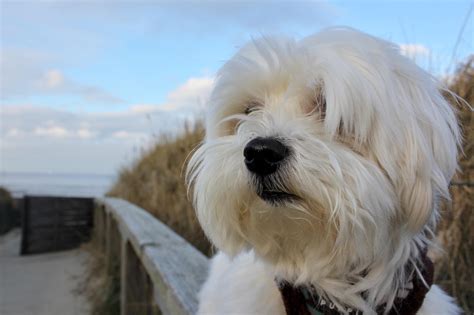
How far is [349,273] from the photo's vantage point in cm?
153

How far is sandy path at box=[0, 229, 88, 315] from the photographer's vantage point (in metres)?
5.64

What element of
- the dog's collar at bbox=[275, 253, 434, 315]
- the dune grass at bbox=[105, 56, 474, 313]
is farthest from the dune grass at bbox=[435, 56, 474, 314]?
the dog's collar at bbox=[275, 253, 434, 315]

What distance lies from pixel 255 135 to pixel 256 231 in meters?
0.28

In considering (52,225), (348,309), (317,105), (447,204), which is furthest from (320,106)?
(52,225)

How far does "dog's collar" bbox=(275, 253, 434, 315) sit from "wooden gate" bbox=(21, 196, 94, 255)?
8.53 m

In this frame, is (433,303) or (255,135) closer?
(255,135)

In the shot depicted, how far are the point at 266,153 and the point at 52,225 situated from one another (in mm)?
8977

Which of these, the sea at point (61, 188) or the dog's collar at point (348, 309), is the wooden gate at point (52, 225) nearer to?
the sea at point (61, 188)

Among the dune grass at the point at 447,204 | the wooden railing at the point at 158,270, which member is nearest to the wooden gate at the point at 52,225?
the dune grass at the point at 447,204

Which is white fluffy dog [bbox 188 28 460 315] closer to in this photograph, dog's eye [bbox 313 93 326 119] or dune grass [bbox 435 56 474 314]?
dog's eye [bbox 313 93 326 119]

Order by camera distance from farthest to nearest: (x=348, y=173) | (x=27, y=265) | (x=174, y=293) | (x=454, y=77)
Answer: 1. (x=27, y=265)
2. (x=454, y=77)
3. (x=174, y=293)
4. (x=348, y=173)

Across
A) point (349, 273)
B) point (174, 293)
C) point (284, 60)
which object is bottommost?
point (174, 293)

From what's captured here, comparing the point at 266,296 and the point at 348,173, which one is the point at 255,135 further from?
the point at 266,296

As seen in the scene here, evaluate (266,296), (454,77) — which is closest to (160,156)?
(454,77)
